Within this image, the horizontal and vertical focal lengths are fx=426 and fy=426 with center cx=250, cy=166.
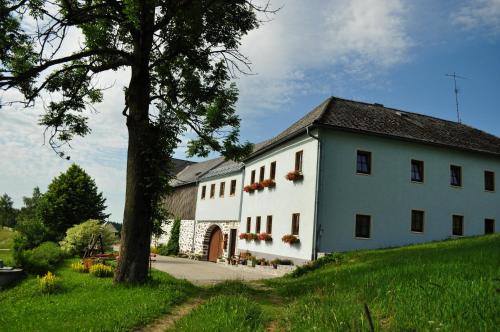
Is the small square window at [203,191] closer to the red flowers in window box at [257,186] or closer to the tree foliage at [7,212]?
the red flowers in window box at [257,186]

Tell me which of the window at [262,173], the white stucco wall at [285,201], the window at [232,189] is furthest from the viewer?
the window at [232,189]

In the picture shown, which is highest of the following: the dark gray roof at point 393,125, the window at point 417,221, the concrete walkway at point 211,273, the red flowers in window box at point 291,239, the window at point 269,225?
the dark gray roof at point 393,125

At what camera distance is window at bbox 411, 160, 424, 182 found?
20812 mm

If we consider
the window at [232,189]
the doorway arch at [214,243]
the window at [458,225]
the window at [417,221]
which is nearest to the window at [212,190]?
the doorway arch at [214,243]

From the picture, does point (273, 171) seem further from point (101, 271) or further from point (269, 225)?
point (101, 271)

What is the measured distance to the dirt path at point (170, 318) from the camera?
Answer: 22.2 feet

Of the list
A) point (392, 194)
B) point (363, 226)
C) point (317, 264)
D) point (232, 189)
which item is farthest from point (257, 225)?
point (317, 264)

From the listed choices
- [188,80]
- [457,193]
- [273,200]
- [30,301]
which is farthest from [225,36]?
[457,193]

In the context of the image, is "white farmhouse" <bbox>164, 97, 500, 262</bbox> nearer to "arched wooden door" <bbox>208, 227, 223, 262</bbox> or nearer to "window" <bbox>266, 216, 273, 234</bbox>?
"window" <bbox>266, 216, 273, 234</bbox>

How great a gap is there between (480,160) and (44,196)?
27195 mm

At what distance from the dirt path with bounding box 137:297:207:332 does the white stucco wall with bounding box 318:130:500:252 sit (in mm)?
10676

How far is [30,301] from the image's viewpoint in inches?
377

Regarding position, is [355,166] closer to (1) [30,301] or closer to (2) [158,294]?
(2) [158,294]

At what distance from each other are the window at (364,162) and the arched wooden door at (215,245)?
13962 mm
